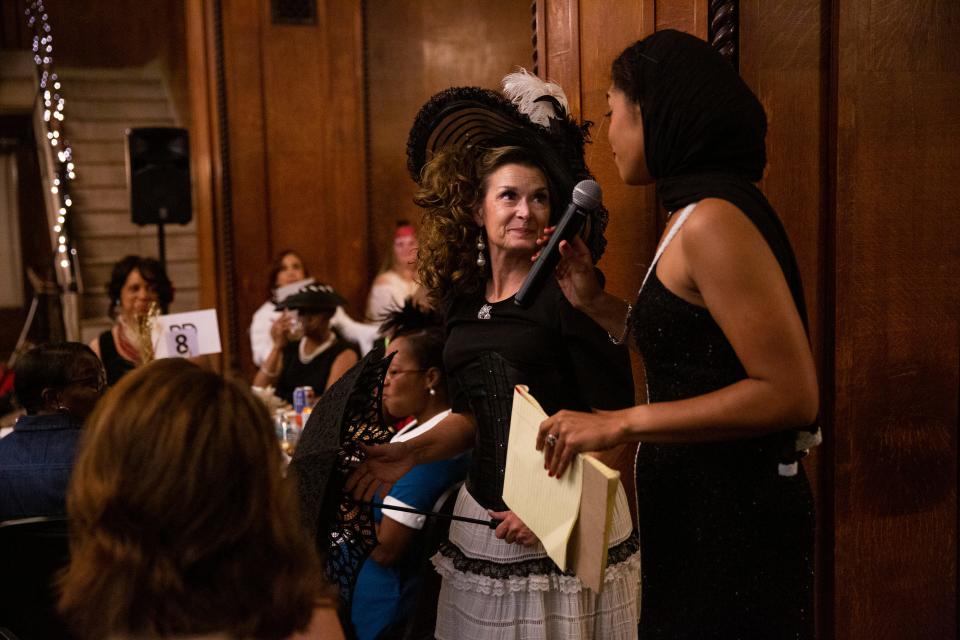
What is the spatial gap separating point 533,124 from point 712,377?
0.88 metres

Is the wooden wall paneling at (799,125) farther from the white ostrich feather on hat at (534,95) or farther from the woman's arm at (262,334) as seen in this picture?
the woman's arm at (262,334)

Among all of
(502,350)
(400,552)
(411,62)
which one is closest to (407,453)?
(502,350)

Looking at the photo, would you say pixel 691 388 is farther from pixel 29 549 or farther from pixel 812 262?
pixel 29 549

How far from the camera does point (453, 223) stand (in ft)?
7.14

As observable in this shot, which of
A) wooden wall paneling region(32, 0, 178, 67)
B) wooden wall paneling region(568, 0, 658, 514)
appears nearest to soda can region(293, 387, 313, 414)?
wooden wall paneling region(568, 0, 658, 514)

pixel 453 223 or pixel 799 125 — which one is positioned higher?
pixel 799 125

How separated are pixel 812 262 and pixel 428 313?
1.03 m

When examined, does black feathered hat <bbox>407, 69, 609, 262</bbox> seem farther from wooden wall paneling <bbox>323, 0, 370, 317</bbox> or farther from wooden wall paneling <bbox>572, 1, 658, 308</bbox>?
wooden wall paneling <bbox>323, 0, 370, 317</bbox>

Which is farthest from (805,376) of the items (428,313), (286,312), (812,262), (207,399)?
(286,312)

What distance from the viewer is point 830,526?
6.88 ft

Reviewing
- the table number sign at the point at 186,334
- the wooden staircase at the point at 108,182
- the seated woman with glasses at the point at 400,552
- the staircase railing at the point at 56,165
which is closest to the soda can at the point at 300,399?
the table number sign at the point at 186,334

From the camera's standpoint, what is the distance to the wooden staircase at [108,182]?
891cm

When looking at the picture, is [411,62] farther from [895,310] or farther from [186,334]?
[895,310]

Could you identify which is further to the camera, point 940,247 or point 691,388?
point 940,247
